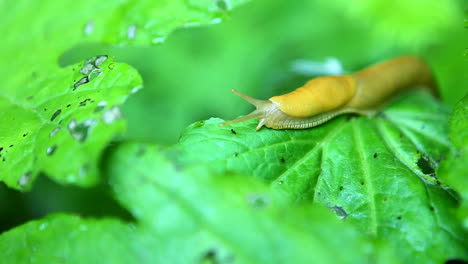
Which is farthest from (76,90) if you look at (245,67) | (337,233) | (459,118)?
(245,67)

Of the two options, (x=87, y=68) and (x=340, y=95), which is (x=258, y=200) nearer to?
(x=87, y=68)

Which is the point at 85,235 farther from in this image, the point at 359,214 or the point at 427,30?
the point at 427,30

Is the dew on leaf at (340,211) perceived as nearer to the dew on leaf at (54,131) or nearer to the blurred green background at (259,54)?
the dew on leaf at (54,131)

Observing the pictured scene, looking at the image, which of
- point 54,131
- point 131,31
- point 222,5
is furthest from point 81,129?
point 222,5

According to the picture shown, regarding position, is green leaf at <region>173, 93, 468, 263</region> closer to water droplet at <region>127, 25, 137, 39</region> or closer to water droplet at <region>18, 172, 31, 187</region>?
water droplet at <region>18, 172, 31, 187</region>

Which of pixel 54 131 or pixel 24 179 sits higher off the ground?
pixel 54 131

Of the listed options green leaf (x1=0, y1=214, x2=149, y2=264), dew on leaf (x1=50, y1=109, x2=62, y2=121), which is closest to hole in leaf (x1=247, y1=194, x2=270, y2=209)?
green leaf (x1=0, y1=214, x2=149, y2=264)

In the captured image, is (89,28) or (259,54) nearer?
(89,28)

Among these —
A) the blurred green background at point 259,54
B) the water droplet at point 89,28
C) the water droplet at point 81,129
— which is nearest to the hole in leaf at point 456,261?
the water droplet at point 81,129
